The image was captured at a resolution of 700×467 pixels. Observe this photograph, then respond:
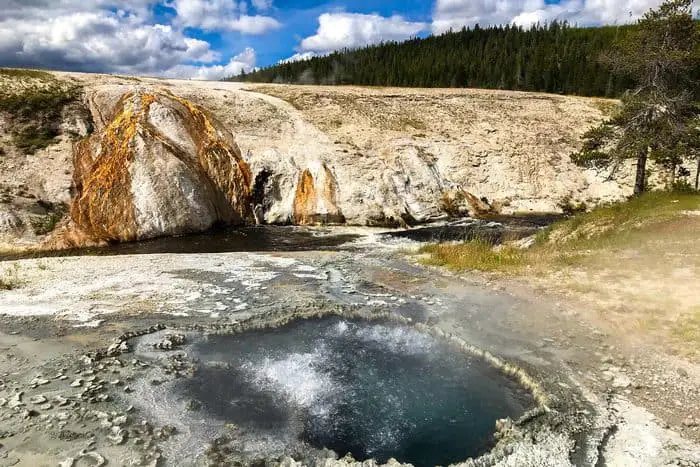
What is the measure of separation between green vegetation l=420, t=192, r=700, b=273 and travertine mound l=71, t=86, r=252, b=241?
13981 mm

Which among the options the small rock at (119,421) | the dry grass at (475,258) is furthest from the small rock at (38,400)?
the dry grass at (475,258)

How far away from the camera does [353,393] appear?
8570 mm

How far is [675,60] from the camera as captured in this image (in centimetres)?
2083

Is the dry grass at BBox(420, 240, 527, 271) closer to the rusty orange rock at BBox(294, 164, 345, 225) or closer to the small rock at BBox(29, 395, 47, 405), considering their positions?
the rusty orange rock at BBox(294, 164, 345, 225)

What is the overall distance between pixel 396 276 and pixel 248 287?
4.77 m

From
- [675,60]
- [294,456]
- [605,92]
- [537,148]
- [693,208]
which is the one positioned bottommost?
[294,456]

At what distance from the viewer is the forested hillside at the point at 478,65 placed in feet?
252

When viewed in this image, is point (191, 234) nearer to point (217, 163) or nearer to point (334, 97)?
point (217, 163)

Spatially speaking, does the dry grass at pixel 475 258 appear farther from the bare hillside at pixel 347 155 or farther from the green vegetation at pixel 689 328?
the bare hillside at pixel 347 155

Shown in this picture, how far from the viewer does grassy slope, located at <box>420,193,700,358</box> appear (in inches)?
432

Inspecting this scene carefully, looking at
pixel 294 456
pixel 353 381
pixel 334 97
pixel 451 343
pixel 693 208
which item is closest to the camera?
pixel 294 456

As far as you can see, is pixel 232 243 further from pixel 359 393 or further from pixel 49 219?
pixel 359 393

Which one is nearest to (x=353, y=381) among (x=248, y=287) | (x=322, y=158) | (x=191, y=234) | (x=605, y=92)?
(x=248, y=287)

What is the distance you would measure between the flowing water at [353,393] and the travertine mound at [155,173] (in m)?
16.6
